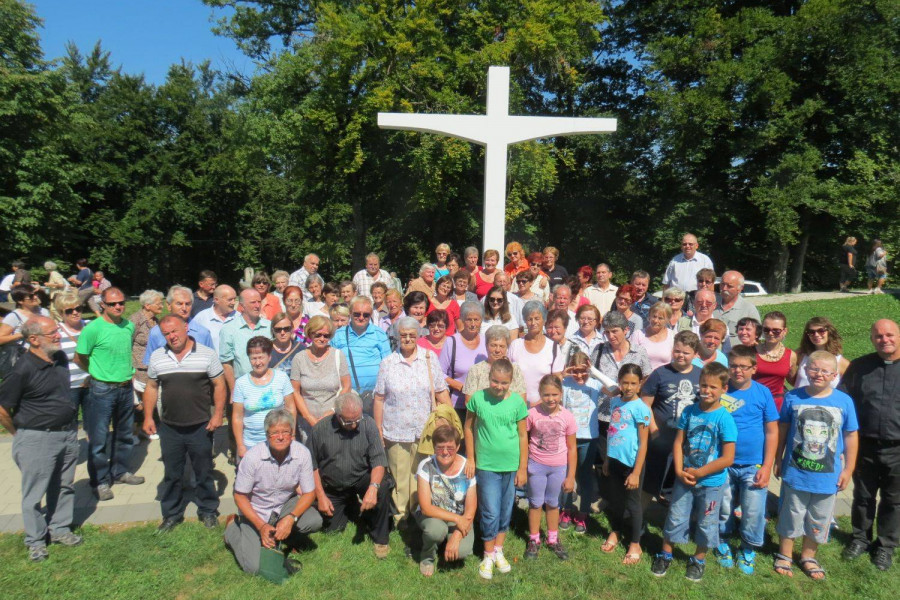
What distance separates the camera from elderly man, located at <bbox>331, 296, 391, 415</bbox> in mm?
5184

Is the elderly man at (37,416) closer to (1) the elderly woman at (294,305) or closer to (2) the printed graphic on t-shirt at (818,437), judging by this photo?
(1) the elderly woman at (294,305)

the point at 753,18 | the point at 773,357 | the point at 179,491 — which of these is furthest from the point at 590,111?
the point at 179,491

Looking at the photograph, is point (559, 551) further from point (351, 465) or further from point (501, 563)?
point (351, 465)

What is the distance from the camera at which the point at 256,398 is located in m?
4.61

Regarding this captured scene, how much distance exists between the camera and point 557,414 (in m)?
4.35

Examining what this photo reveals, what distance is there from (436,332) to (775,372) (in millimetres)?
2681

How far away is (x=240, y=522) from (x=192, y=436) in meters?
0.79

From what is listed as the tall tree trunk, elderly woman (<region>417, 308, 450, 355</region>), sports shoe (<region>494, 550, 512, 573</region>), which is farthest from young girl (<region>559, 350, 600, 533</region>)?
the tall tree trunk

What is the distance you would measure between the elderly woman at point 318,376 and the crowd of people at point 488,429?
1 cm

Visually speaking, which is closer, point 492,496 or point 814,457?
point 814,457

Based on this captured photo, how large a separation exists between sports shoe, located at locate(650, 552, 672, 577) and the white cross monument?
493 centimetres

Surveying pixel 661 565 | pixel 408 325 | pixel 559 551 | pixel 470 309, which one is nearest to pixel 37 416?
pixel 408 325

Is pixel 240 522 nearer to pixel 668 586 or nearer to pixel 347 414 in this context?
pixel 347 414

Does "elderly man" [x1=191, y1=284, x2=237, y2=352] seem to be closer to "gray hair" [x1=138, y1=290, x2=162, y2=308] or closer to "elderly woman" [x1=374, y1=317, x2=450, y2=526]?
"gray hair" [x1=138, y1=290, x2=162, y2=308]
